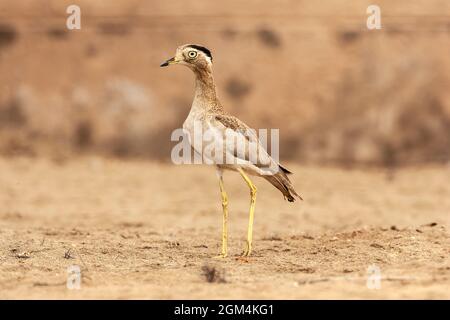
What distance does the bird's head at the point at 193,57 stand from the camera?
7.43 metres

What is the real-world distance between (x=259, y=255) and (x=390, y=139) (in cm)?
894

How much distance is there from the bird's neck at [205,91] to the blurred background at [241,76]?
8257 millimetres

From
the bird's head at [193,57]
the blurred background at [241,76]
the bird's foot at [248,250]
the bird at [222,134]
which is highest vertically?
the blurred background at [241,76]

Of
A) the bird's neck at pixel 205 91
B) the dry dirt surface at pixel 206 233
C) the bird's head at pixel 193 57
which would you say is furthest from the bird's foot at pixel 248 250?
the bird's head at pixel 193 57

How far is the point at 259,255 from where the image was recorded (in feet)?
24.5

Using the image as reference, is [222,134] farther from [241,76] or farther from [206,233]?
[241,76]

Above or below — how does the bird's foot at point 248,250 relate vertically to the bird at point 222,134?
below

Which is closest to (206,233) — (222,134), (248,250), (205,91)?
(248,250)

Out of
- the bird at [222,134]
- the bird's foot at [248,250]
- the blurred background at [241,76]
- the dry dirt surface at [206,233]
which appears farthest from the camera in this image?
the blurred background at [241,76]

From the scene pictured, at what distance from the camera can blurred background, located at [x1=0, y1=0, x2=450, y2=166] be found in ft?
52.1

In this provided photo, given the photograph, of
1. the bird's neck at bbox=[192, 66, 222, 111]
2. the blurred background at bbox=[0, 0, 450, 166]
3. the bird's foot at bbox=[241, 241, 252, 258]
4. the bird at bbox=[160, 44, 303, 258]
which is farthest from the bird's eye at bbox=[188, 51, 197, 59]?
the blurred background at bbox=[0, 0, 450, 166]

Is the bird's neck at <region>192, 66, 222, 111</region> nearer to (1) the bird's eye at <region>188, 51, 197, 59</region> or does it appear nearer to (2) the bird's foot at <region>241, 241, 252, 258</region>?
(1) the bird's eye at <region>188, 51, 197, 59</region>

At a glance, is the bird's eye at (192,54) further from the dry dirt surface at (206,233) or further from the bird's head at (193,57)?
the dry dirt surface at (206,233)

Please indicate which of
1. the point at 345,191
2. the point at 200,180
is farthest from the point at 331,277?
the point at 200,180
